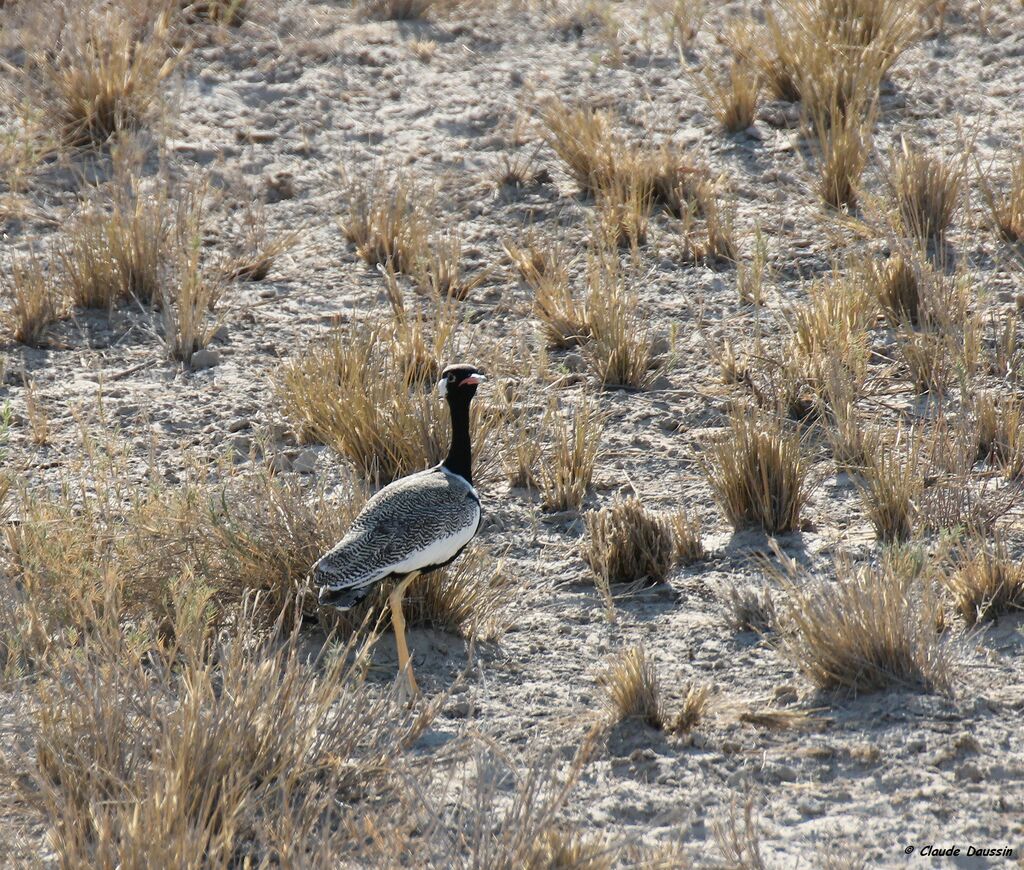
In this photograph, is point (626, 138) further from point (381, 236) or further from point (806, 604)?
point (806, 604)

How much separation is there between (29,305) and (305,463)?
A: 1.96 m

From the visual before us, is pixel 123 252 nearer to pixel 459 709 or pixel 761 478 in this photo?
pixel 761 478

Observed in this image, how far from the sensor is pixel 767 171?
8422 millimetres

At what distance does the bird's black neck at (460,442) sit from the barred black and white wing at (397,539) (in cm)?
25

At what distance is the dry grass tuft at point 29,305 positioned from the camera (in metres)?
7.20

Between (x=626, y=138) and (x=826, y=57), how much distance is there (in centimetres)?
128

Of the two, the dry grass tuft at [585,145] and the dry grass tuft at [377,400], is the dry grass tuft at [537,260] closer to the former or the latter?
the dry grass tuft at [585,145]

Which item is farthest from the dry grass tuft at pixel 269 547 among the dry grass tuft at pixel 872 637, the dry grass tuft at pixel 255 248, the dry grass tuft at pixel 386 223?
the dry grass tuft at pixel 255 248

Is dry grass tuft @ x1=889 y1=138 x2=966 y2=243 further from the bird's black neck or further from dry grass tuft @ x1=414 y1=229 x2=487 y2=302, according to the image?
the bird's black neck

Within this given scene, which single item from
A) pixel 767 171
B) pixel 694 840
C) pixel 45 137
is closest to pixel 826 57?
pixel 767 171

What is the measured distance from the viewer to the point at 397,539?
15.6 ft

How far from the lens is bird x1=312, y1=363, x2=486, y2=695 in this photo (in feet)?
15.4

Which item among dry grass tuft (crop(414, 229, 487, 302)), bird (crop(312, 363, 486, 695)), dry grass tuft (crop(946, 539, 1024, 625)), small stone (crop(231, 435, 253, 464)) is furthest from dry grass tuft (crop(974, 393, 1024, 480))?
small stone (crop(231, 435, 253, 464))

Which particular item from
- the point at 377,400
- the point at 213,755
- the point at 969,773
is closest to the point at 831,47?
the point at 377,400
